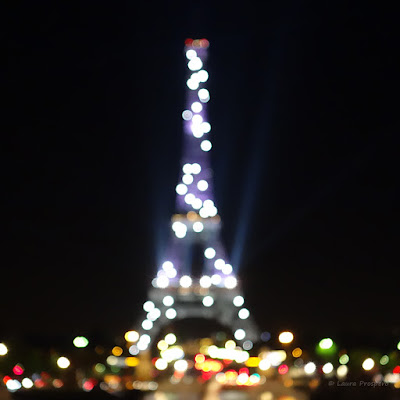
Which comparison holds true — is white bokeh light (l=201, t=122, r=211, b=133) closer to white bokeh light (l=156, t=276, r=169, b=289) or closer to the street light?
white bokeh light (l=156, t=276, r=169, b=289)

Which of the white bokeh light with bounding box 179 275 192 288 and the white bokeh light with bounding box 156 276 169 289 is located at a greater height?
the white bokeh light with bounding box 179 275 192 288

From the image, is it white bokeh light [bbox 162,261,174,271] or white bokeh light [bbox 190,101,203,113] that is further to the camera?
white bokeh light [bbox 190,101,203,113]

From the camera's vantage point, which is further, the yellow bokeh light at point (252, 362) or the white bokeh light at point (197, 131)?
the white bokeh light at point (197, 131)

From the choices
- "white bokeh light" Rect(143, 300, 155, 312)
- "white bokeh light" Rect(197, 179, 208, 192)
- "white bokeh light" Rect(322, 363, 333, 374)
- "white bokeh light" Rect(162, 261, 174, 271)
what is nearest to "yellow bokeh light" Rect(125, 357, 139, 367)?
"white bokeh light" Rect(162, 261, 174, 271)

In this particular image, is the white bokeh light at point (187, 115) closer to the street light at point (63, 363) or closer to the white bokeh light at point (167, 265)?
the white bokeh light at point (167, 265)

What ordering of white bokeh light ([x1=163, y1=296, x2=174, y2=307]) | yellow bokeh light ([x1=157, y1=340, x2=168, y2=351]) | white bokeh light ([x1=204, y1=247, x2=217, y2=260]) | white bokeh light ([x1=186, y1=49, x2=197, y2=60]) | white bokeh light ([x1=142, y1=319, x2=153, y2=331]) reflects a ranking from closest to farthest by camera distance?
white bokeh light ([x1=186, y1=49, x2=197, y2=60]) < white bokeh light ([x1=163, y1=296, x2=174, y2=307]) < white bokeh light ([x1=142, y1=319, x2=153, y2=331]) < white bokeh light ([x1=204, y1=247, x2=217, y2=260]) < yellow bokeh light ([x1=157, y1=340, x2=168, y2=351])

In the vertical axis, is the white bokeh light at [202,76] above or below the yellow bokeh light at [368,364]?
above

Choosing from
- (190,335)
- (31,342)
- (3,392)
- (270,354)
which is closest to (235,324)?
(190,335)

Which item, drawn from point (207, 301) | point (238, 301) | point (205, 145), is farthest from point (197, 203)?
point (238, 301)

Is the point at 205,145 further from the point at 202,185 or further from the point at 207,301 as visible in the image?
the point at 207,301

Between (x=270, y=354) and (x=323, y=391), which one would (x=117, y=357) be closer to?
(x=270, y=354)

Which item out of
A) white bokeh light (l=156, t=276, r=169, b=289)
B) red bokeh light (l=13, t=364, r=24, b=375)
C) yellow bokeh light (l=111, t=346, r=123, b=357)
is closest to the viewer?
red bokeh light (l=13, t=364, r=24, b=375)

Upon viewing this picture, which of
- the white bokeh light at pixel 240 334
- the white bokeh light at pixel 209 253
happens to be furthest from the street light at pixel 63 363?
the white bokeh light at pixel 240 334
